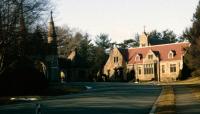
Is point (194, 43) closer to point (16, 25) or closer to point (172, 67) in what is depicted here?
point (16, 25)

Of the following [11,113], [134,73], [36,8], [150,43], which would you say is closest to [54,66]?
[134,73]

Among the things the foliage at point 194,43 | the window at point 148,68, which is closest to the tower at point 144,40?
the window at point 148,68

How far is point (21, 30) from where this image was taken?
1806 inches

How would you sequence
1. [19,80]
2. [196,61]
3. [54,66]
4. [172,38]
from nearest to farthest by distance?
1. [19,80]
2. [196,61]
3. [54,66]
4. [172,38]

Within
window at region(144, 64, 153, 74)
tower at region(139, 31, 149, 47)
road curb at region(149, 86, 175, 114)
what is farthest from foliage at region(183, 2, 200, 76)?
tower at region(139, 31, 149, 47)

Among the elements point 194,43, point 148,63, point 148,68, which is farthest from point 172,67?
point 194,43

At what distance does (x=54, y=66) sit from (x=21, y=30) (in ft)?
136

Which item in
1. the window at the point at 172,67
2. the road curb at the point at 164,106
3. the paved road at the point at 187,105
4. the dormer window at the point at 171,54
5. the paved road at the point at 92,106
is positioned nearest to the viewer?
the paved road at the point at 187,105

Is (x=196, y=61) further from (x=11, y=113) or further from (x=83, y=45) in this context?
(x=83, y=45)

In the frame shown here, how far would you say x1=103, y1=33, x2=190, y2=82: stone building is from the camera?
92688mm

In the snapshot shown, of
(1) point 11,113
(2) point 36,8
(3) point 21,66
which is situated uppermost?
(2) point 36,8

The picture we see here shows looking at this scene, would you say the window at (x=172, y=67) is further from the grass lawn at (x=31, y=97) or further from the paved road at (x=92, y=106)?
the paved road at (x=92, y=106)

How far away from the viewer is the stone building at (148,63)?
9269 cm

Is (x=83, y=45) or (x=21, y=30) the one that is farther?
(x=83, y=45)
